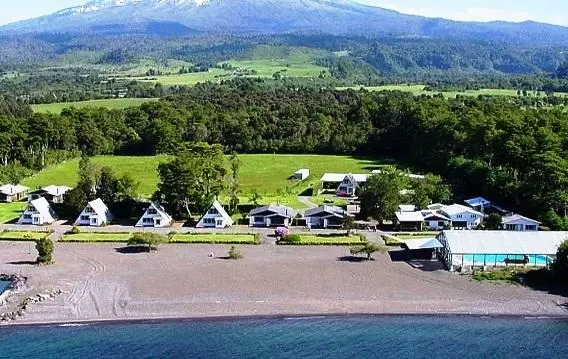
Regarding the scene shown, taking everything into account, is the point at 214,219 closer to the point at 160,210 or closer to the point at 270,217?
the point at 270,217

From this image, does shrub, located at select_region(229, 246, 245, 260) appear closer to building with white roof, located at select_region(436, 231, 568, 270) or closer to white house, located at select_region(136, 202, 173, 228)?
white house, located at select_region(136, 202, 173, 228)

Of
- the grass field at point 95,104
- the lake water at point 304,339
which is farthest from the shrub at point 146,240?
the grass field at point 95,104

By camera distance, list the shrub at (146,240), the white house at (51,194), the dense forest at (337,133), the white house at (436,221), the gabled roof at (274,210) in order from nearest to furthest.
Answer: the shrub at (146,240) < the white house at (436,221) < the gabled roof at (274,210) < the dense forest at (337,133) < the white house at (51,194)

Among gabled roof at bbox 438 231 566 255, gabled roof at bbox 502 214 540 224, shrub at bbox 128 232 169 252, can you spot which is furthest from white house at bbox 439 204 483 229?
shrub at bbox 128 232 169 252

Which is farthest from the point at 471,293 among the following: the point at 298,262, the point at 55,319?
the point at 55,319

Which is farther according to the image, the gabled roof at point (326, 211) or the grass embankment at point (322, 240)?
the gabled roof at point (326, 211)

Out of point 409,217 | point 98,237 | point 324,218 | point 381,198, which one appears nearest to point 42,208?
point 98,237

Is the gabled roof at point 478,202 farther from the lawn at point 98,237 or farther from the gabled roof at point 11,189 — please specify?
the gabled roof at point 11,189
